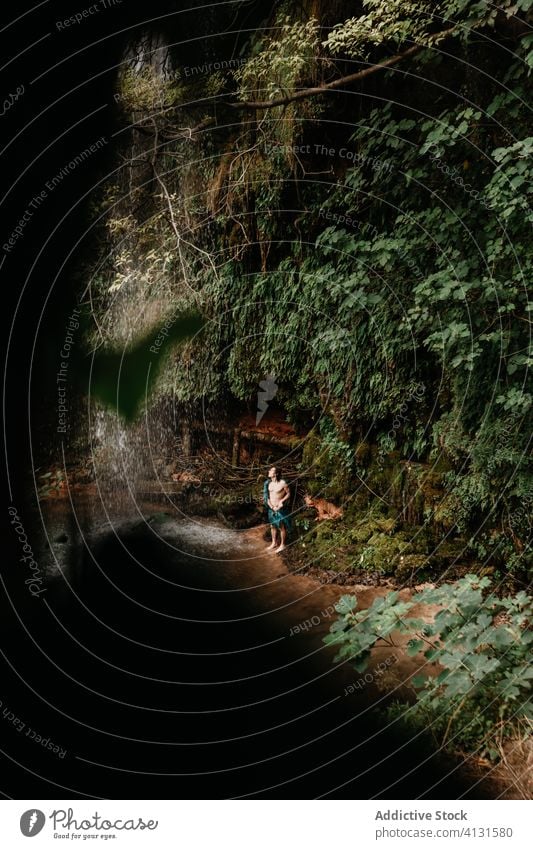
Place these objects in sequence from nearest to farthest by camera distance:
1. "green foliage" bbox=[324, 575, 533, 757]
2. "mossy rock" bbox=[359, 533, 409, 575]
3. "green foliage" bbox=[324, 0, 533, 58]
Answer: "green foliage" bbox=[324, 575, 533, 757] < "green foliage" bbox=[324, 0, 533, 58] < "mossy rock" bbox=[359, 533, 409, 575]

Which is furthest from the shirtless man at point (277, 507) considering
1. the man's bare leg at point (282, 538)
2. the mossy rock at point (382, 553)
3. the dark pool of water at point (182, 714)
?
the dark pool of water at point (182, 714)

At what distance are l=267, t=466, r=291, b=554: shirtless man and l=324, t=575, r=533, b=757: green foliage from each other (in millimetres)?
3580

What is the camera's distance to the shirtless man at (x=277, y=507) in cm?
700

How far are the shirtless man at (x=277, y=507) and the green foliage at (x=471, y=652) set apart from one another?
11.7ft

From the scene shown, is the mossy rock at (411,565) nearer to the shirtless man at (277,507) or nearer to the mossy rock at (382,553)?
the mossy rock at (382,553)

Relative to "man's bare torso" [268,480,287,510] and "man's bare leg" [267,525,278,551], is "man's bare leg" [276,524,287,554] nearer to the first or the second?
"man's bare leg" [267,525,278,551]

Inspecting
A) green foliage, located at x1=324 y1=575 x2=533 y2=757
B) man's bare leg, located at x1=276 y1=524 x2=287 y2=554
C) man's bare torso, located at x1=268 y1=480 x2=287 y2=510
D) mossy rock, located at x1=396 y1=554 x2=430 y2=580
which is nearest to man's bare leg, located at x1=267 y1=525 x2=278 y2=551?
man's bare leg, located at x1=276 y1=524 x2=287 y2=554

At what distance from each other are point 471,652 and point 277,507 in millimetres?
4004

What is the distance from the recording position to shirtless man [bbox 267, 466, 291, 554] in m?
7.00

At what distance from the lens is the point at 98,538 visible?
757cm

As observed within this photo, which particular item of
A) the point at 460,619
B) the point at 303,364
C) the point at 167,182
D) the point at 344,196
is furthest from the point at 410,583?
the point at 167,182

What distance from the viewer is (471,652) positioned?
317 centimetres

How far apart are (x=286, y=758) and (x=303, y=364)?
183 inches

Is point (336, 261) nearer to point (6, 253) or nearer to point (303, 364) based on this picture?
point (303, 364)
